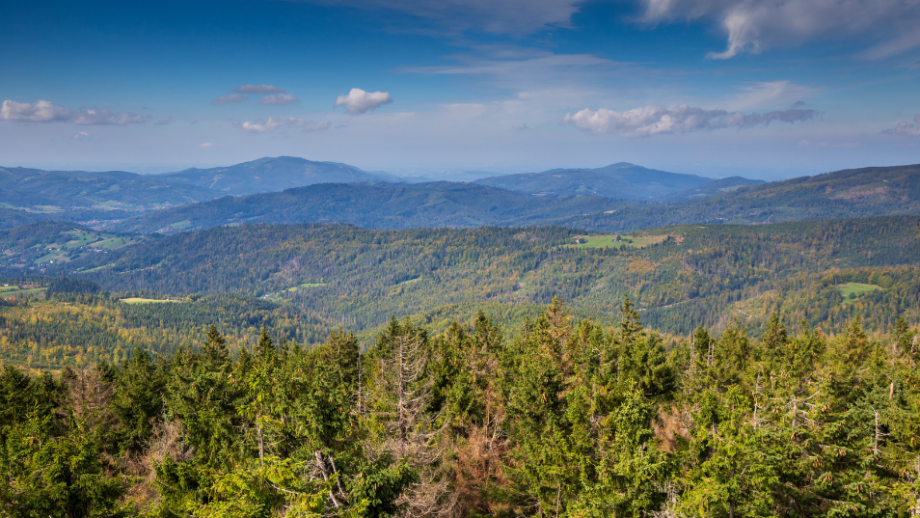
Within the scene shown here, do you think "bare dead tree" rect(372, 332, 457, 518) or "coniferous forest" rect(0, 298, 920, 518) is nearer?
"coniferous forest" rect(0, 298, 920, 518)

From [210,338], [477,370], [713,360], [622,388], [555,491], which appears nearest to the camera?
[555,491]

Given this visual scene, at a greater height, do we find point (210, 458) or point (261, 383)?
point (261, 383)

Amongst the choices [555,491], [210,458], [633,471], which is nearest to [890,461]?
[633,471]

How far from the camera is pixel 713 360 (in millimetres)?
48906

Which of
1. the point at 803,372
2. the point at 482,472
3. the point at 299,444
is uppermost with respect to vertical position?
the point at 299,444

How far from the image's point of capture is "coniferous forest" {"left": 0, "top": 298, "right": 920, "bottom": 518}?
17.2 m

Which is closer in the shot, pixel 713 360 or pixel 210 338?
pixel 713 360

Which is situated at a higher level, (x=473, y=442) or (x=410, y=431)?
(x=410, y=431)

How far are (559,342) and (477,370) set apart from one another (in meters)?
9.99

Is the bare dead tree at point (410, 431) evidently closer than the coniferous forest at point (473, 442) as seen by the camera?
No

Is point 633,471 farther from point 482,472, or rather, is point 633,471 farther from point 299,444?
point 482,472

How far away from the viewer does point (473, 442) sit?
1389 inches

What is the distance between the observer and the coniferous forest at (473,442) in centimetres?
1722

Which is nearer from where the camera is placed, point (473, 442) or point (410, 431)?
point (410, 431)
